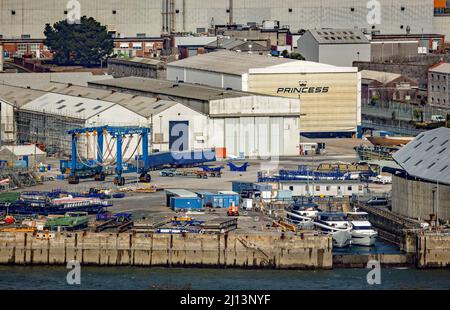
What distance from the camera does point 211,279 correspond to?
130ft

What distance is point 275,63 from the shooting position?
66375mm

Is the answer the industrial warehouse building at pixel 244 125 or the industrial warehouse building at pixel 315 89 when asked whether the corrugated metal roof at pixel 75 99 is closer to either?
the industrial warehouse building at pixel 244 125

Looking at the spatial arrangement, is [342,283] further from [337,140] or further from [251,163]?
[337,140]

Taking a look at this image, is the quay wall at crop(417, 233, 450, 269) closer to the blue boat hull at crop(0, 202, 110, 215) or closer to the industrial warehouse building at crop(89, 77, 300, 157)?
the blue boat hull at crop(0, 202, 110, 215)

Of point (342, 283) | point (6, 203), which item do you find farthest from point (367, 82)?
point (342, 283)

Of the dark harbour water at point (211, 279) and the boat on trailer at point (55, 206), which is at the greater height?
the boat on trailer at point (55, 206)

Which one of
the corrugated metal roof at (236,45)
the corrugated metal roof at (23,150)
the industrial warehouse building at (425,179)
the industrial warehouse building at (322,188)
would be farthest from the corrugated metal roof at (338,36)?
the industrial warehouse building at (425,179)

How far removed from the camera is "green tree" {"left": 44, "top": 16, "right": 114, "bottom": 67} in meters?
86.8

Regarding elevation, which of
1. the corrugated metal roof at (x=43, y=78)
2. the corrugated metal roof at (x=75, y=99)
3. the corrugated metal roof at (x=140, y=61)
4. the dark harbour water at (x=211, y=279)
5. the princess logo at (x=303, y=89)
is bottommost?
the dark harbour water at (x=211, y=279)

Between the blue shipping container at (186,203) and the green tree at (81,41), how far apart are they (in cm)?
4046

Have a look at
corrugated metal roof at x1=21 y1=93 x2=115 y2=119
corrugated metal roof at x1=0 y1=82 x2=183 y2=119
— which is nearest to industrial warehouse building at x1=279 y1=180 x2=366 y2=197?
corrugated metal roof at x1=0 y1=82 x2=183 y2=119

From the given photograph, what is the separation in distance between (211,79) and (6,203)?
76.4 feet

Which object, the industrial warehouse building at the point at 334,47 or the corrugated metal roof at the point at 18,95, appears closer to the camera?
the corrugated metal roof at the point at 18,95

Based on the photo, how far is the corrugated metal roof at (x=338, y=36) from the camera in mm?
79312
